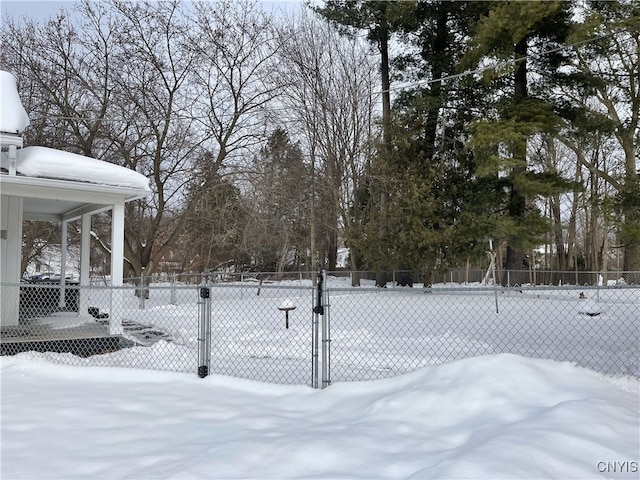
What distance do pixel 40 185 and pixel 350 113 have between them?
15.3 metres

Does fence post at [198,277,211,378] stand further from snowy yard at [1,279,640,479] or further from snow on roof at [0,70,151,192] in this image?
snow on roof at [0,70,151,192]

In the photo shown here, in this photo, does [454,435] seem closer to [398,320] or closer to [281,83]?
[398,320]

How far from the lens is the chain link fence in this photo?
5.66m

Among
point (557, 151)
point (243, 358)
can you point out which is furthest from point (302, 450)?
point (557, 151)

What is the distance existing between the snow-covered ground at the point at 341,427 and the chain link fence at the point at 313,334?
0.72 m

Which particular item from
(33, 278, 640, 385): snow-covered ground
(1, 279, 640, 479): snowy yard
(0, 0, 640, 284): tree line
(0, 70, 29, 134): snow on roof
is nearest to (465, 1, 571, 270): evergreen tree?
(0, 0, 640, 284): tree line

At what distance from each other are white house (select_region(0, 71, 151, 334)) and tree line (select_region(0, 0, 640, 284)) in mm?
8859

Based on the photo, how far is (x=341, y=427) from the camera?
11.6 feet

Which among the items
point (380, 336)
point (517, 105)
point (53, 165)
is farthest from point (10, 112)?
point (517, 105)

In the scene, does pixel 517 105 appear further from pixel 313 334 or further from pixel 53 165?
pixel 53 165

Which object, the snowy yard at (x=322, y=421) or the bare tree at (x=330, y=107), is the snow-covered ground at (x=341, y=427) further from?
the bare tree at (x=330, y=107)

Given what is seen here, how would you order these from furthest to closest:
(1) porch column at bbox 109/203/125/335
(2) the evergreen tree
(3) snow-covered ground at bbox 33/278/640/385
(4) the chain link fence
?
(2) the evergreen tree
(1) porch column at bbox 109/203/125/335
(3) snow-covered ground at bbox 33/278/640/385
(4) the chain link fence

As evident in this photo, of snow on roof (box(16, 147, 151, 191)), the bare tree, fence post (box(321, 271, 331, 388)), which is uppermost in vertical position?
the bare tree

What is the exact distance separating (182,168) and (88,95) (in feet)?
14.9
